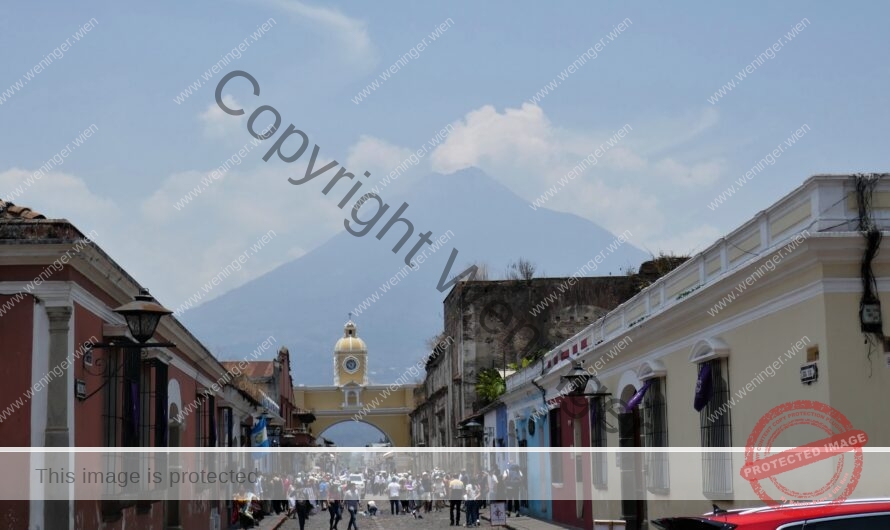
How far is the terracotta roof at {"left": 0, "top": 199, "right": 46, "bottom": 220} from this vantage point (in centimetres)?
1364

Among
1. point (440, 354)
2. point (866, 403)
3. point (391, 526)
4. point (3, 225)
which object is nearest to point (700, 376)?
point (866, 403)

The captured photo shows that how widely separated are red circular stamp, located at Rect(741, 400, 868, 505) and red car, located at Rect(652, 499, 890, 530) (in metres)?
5.01

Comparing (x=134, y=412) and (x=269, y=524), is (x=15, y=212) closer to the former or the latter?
(x=134, y=412)

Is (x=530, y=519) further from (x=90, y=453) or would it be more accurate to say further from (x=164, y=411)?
(x=90, y=453)

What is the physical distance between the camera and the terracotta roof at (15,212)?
537 inches

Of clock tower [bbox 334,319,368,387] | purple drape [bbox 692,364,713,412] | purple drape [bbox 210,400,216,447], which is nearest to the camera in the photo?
purple drape [bbox 692,364,713,412]

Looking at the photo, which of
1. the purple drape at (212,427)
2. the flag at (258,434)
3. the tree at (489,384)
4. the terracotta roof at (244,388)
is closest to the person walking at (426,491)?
the tree at (489,384)

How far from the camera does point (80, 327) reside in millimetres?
13531

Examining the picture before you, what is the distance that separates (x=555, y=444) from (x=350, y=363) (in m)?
68.8

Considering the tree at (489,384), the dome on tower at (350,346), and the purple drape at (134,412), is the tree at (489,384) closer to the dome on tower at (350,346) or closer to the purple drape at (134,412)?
the purple drape at (134,412)

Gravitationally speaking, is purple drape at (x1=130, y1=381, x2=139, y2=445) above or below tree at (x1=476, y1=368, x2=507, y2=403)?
below

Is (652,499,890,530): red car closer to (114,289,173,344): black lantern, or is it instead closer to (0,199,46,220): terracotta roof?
(114,289,173,344): black lantern

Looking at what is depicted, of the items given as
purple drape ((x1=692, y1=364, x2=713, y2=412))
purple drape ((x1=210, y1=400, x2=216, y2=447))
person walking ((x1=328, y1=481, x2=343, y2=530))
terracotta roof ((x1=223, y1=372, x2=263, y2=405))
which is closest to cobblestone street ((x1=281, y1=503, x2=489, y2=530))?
person walking ((x1=328, y1=481, x2=343, y2=530))

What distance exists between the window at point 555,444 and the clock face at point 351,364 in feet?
223
